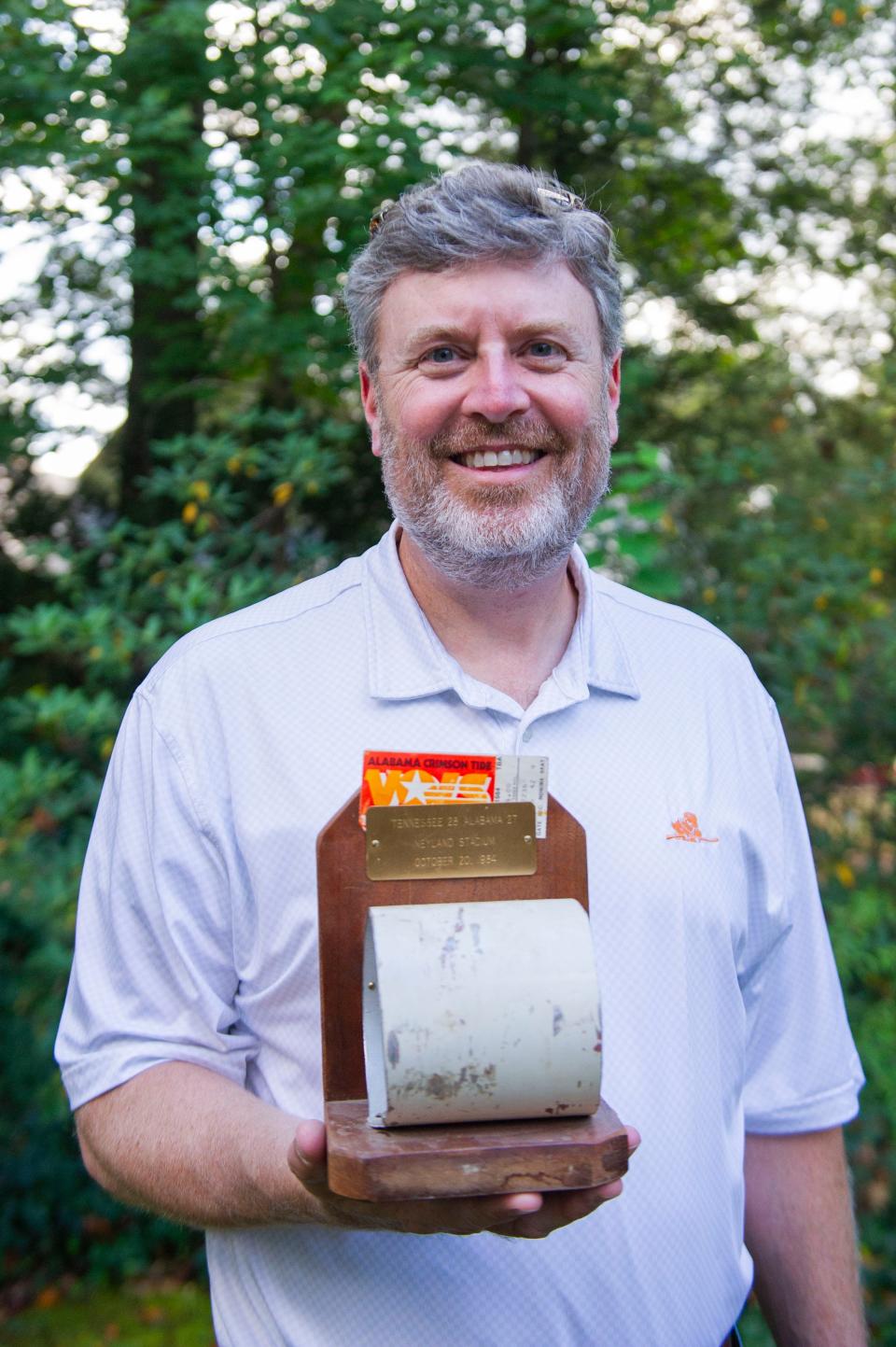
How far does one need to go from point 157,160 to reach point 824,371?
475 centimetres

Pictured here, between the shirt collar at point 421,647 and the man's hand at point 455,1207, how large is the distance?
24.9 inches

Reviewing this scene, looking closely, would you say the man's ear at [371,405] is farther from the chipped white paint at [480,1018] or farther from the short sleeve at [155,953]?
the chipped white paint at [480,1018]

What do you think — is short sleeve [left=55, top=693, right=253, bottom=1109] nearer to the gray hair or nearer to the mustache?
the mustache

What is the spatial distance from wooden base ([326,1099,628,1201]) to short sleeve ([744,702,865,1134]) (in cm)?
69

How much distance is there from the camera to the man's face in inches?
70.4

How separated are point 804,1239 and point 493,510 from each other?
1152 mm

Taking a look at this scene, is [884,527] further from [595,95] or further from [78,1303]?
[78,1303]

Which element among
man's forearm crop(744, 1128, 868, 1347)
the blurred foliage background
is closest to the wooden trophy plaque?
man's forearm crop(744, 1128, 868, 1347)

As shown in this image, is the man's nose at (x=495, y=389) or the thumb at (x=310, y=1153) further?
the man's nose at (x=495, y=389)

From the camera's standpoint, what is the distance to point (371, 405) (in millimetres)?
1986

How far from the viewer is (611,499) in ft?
13.4

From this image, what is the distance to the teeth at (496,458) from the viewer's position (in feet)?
6.02

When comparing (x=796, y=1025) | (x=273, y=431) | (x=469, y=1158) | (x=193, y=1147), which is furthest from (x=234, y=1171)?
(x=273, y=431)

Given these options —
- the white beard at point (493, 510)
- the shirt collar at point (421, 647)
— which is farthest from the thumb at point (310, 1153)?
the white beard at point (493, 510)
